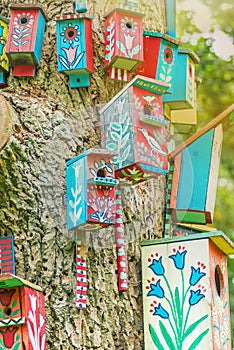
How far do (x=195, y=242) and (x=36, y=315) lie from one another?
675 millimetres

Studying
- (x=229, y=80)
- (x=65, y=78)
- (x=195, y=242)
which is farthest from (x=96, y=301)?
(x=229, y=80)

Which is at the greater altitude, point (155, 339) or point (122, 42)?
point (122, 42)

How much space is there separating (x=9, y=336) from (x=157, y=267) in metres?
0.69

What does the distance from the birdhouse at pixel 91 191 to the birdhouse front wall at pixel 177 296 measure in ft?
1.07

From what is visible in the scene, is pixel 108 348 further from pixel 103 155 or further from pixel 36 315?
pixel 103 155

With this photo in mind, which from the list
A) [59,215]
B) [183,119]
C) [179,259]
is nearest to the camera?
[59,215]

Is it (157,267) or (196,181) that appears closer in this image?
(157,267)

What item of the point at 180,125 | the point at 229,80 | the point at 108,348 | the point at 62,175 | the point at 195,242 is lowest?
the point at 108,348

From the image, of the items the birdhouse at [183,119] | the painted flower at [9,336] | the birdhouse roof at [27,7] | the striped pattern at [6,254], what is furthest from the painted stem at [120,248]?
the birdhouse roof at [27,7]

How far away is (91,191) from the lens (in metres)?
2.83

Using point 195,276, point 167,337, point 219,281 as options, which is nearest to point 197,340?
point 167,337

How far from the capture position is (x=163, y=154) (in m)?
2.99

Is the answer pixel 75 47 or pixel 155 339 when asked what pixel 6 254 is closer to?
pixel 155 339

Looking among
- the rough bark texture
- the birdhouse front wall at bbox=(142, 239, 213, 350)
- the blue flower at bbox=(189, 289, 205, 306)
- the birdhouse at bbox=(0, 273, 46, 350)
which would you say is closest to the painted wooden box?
the rough bark texture
